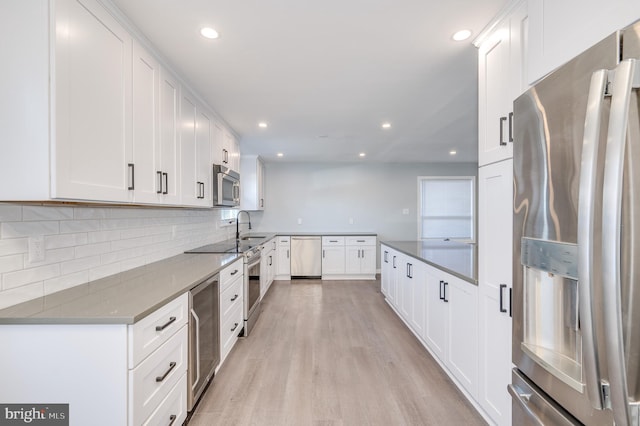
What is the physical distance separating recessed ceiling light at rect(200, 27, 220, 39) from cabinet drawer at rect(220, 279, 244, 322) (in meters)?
1.84

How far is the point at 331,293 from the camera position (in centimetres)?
471

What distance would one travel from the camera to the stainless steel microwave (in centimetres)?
308

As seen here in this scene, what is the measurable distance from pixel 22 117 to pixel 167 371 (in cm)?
130

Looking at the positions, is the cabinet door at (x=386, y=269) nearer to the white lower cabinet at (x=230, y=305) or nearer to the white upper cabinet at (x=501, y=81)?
the white lower cabinet at (x=230, y=305)

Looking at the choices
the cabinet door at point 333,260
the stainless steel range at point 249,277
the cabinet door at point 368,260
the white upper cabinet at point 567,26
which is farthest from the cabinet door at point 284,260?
the white upper cabinet at point 567,26

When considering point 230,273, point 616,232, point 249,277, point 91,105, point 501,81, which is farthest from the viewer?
point 249,277

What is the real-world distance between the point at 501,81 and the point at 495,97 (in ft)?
0.27

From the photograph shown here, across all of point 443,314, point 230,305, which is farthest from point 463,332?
point 230,305

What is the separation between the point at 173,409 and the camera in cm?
156

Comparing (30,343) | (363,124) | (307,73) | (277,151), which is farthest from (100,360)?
(277,151)

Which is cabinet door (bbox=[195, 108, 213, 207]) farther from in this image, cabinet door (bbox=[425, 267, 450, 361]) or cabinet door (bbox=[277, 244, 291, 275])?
cabinet door (bbox=[277, 244, 291, 275])

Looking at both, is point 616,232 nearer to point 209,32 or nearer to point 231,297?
point 209,32

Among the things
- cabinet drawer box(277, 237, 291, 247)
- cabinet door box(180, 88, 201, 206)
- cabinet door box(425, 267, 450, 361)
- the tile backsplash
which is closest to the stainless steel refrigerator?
cabinet door box(425, 267, 450, 361)

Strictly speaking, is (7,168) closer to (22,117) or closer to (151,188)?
(22,117)
